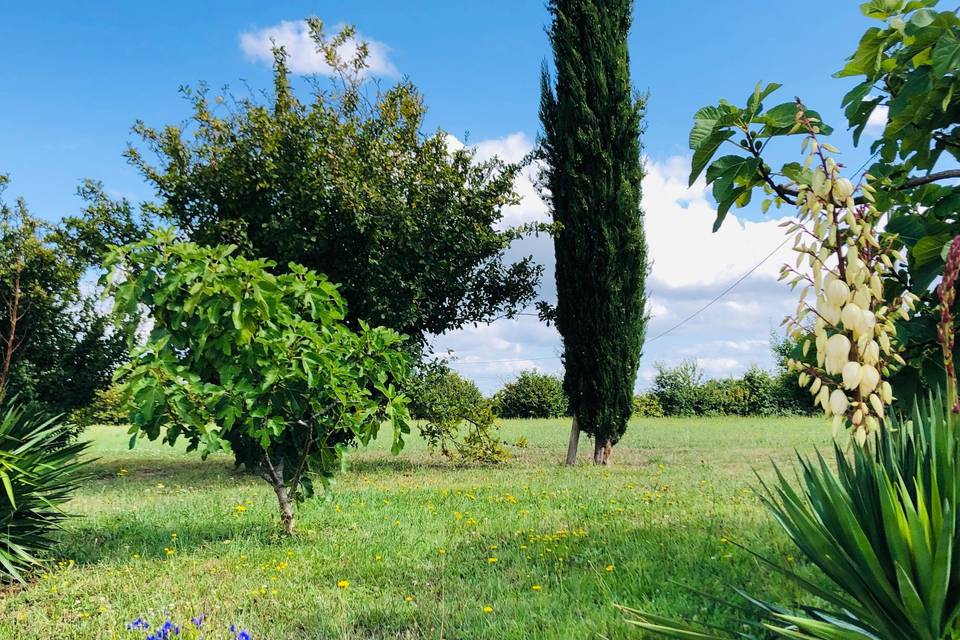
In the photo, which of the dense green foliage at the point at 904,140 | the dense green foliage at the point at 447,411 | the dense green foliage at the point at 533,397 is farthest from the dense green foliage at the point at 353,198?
the dense green foliage at the point at 533,397

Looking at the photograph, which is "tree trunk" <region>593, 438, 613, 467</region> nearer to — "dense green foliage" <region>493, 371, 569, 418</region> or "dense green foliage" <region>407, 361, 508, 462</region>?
"dense green foliage" <region>407, 361, 508, 462</region>

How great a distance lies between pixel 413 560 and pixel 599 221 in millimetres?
8773

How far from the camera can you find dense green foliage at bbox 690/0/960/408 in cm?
231

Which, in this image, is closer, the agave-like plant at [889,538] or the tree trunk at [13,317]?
the agave-like plant at [889,538]

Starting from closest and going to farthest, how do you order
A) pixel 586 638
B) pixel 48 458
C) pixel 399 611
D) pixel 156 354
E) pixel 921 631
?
pixel 921 631 → pixel 586 638 → pixel 399 611 → pixel 156 354 → pixel 48 458

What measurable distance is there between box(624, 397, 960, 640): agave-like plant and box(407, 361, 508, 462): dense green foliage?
9.71 m

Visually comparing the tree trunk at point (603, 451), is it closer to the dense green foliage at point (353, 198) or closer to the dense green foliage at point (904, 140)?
the dense green foliage at point (353, 198)

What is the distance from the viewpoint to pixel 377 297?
11.3m

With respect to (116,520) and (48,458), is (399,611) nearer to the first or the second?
(48,458)

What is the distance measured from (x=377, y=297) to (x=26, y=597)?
713 cm

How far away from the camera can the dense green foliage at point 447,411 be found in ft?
39.5

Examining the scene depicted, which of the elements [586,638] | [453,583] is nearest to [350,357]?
[453,583]

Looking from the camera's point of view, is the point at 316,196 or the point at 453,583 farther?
the point at 316,196

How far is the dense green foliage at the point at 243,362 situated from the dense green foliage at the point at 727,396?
26694 mm
